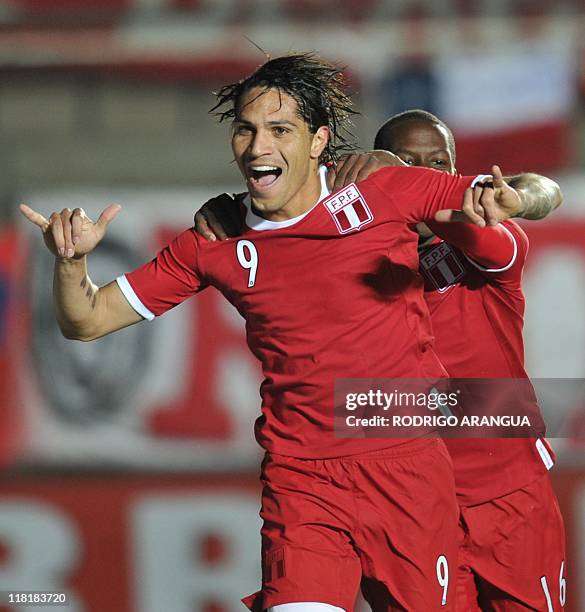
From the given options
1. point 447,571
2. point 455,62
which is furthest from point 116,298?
point 455,62

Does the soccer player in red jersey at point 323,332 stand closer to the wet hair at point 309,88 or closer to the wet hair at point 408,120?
the wet hair at point 309,88

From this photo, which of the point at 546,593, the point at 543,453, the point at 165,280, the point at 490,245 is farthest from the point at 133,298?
the point at 546,593

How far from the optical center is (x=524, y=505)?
3.69 meters

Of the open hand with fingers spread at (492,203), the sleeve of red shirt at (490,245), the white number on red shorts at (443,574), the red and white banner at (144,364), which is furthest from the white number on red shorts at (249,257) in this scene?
the red and white banner at (144,364)

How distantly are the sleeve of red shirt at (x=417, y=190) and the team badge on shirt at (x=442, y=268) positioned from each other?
0.34 metres

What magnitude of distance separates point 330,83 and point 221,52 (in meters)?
5.92

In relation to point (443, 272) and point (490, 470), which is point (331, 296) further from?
point (490, 470)

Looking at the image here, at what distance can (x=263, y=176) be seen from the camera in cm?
333

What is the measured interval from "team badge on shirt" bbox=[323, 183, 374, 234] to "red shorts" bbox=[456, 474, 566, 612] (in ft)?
3.06

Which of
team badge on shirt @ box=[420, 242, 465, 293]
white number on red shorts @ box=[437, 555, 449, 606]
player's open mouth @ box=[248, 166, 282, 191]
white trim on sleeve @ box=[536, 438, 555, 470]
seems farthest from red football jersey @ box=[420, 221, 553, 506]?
player's open mouth @ box=[248, 166, 282, 191]

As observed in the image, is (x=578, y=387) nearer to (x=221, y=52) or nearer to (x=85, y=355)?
(x=85, y=355)

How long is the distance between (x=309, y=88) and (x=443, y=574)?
1.36 m

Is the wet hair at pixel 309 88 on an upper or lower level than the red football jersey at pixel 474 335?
upper

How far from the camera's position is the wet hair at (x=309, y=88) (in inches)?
134
